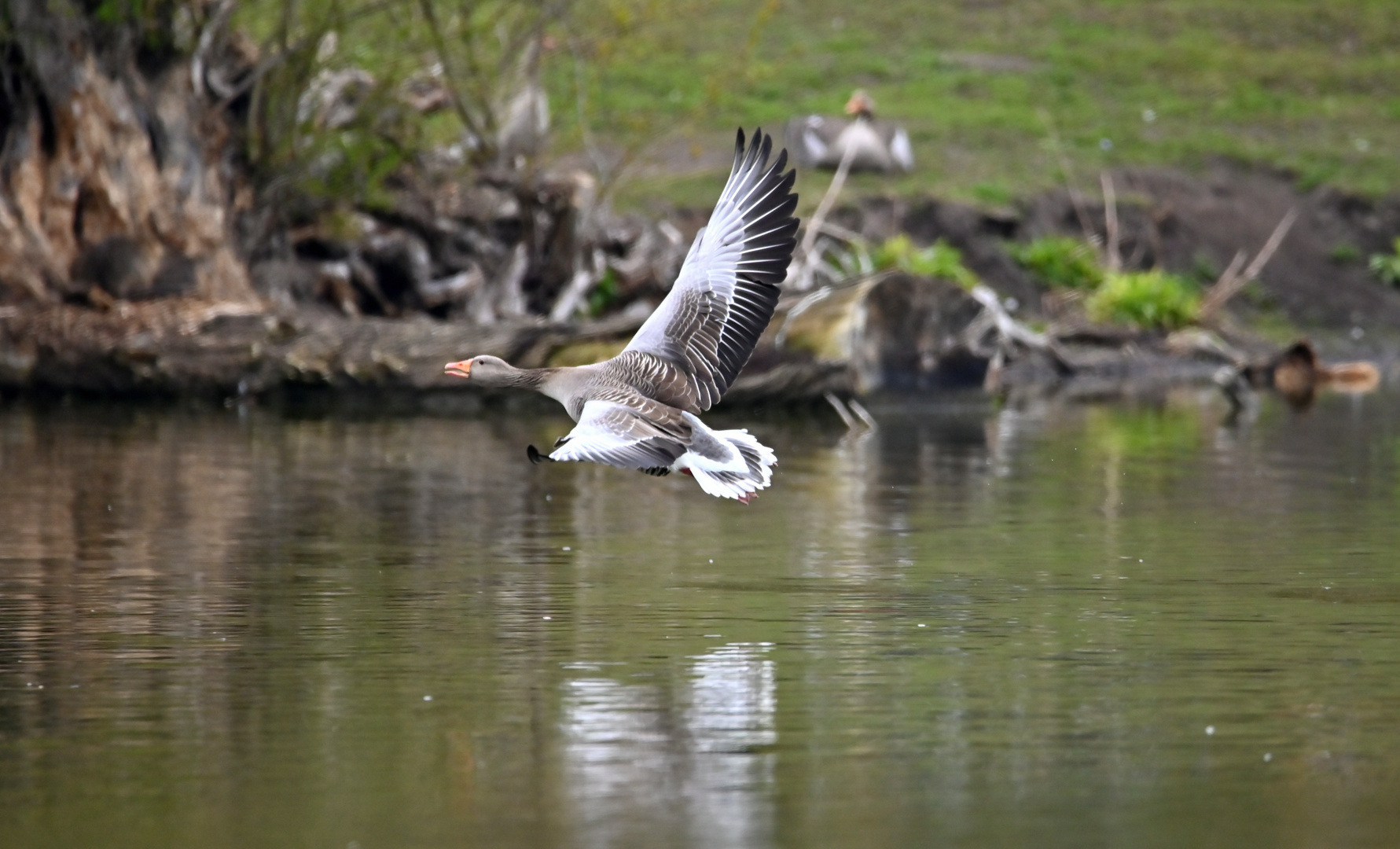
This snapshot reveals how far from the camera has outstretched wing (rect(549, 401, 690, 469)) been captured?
9383 mm

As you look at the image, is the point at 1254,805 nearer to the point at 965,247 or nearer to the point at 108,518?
the point at 108,518

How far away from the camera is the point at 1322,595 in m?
10.6

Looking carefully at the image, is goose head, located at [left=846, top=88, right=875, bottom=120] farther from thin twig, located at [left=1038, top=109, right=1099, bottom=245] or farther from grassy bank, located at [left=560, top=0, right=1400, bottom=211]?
thin twig, located at [left=1038, top=109, right=1099, bottom=245]

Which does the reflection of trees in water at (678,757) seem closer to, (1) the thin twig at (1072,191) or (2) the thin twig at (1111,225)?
(2) the thin twig at (1111,225)

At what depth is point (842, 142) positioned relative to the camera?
38.9 meters

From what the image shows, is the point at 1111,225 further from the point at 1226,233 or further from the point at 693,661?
the point at 693,661

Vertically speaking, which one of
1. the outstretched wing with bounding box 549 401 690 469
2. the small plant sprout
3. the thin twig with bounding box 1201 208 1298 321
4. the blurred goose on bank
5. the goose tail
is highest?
the blurred goose on bank

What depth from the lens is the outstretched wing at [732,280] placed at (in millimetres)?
11828

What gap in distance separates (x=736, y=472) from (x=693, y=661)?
1.89 m

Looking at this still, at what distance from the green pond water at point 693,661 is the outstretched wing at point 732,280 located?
4.13ft

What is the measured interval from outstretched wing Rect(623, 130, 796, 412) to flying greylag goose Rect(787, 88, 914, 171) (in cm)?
2603

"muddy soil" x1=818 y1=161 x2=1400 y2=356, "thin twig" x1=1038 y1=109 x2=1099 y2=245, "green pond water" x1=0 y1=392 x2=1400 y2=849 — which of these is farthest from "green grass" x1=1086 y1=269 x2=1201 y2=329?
"green pond water" x1=0 y1=392 x2=1400 y2=849

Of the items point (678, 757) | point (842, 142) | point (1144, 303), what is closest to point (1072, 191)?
point (842, 142)

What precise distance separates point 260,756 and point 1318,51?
5055cm
